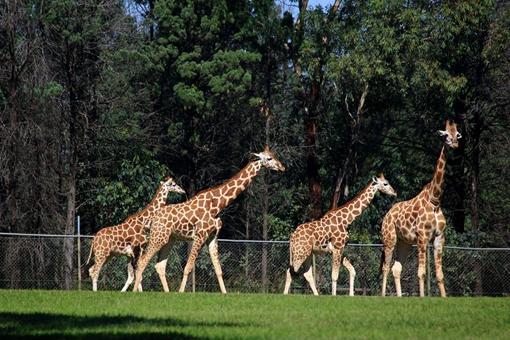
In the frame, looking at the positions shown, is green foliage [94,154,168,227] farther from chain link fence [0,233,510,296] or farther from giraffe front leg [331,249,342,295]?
giraffe front leg [331,249,342,295]

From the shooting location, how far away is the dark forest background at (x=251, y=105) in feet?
122

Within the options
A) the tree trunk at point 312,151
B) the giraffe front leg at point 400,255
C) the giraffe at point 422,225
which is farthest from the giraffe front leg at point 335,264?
the tree trunk at point 312,151

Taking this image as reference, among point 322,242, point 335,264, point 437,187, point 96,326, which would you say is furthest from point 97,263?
point 96,326

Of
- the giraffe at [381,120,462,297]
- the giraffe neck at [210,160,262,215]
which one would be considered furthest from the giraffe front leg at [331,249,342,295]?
the giraffe neck at [210,160,262,215]

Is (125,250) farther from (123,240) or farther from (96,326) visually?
(96,326)

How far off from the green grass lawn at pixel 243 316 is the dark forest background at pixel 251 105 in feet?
50.4

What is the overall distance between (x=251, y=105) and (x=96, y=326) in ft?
91.7

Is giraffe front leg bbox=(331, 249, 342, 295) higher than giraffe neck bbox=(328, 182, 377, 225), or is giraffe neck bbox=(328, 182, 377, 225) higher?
giraffe neck bbox=(328, 182, 377, 225)

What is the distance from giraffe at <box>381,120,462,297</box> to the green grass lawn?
3.58 metres

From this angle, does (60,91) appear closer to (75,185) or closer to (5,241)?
(75,185)

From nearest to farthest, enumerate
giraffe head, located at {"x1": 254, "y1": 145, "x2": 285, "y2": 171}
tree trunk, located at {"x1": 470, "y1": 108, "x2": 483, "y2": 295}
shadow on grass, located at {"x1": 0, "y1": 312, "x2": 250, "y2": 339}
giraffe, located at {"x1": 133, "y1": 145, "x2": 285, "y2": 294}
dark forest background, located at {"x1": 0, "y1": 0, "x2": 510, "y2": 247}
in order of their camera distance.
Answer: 1. shadow on grass, located at {"x1": 0, "y1": 312, "x2": 250, "y2": 339}
2. giraffe, located at {"x1": 133, "y1": 145, "x2": 285, "y2": 294}
3. giraffe head, located at {"x1": 254, "y1": 145, "x2": 285, "y2": 171}
4. dark forest background, located at {"x1": 0, "y1": 0, "x2": 510, "y2": 247}
5. tree trunk, located at {"x1": 470, "y1": 108, "x2": 483, "y2": 295}

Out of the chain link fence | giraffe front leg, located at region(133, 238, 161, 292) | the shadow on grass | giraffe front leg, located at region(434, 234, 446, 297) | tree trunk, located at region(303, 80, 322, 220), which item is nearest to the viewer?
the shadow on grass

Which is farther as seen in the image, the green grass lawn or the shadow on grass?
the green grass lawn

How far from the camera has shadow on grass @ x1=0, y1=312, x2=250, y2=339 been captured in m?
14.8
